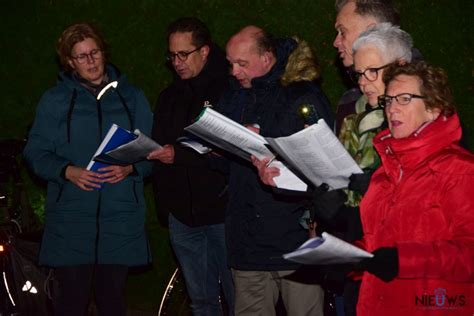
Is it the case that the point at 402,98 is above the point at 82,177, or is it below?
above

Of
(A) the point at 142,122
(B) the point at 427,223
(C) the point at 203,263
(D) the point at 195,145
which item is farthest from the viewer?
(C) the point at 203,263

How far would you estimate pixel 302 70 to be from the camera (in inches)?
216

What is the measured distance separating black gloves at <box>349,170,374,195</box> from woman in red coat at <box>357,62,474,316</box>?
13 centimetres

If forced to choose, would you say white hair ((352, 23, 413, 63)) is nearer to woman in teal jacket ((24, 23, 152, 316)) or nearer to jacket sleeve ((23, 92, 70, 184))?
woman in teal jacket ((24, 23, 152, 316))

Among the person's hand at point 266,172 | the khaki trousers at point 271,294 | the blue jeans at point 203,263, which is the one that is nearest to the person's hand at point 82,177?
the blue jeans at point 203,263

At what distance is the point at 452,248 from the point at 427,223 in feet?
0.54

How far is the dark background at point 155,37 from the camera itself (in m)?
6.77

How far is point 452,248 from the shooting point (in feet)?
11.9

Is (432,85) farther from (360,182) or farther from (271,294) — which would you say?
(271,294)

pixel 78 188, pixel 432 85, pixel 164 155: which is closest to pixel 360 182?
pixel 432 85

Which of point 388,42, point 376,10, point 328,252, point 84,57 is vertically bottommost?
point 328,252

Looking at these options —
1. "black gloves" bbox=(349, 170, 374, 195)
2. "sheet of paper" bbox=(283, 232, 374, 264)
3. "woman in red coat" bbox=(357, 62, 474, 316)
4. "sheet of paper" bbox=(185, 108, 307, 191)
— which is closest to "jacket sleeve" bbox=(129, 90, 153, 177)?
"sheet of paper" bbox=(185, 108, 307, 191)

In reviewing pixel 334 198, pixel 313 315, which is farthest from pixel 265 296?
pixel 334 198

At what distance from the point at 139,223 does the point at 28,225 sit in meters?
1.98
